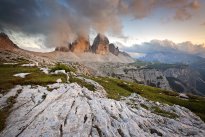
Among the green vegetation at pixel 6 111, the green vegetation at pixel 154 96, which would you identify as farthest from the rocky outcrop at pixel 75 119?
the green vegetation at pixel 154 96

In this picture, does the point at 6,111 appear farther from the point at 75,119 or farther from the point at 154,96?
the point at 154,96

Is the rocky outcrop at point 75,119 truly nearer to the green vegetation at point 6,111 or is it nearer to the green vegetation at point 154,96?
the green vegetation at point 6,111

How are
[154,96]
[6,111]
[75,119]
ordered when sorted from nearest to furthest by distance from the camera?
[75,119]
[6,111]
[154,96]

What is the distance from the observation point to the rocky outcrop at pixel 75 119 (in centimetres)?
2666

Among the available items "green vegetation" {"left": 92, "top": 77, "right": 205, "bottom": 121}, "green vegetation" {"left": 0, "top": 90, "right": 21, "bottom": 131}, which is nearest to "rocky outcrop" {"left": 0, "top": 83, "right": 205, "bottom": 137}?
"green vegetation" {"left": 0, "top": 90, "right": 21, "bottom": 131}

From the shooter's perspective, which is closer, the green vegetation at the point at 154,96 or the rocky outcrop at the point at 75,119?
the rocky outcrop at the point at 75,119

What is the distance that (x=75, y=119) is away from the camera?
30062 millimetres

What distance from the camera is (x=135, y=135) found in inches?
1103

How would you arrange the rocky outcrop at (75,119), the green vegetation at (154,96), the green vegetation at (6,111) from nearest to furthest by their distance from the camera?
the rocky outcrop at (75,119), the green vegetation at (6,111), the green vegetation at (154,96)

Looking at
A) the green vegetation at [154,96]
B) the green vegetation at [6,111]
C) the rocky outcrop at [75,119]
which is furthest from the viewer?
the green vegetation at [154,96]

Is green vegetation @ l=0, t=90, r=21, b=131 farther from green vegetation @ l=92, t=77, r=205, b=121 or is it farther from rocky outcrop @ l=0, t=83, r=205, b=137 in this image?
green vegetation @ l=92, t=77, r=205, b=121


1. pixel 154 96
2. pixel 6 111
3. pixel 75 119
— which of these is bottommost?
pixel 154 96

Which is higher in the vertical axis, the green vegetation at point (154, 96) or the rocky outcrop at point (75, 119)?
the rocky outcrop at point (75, 119)

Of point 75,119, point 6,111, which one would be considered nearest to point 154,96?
point 75,119
